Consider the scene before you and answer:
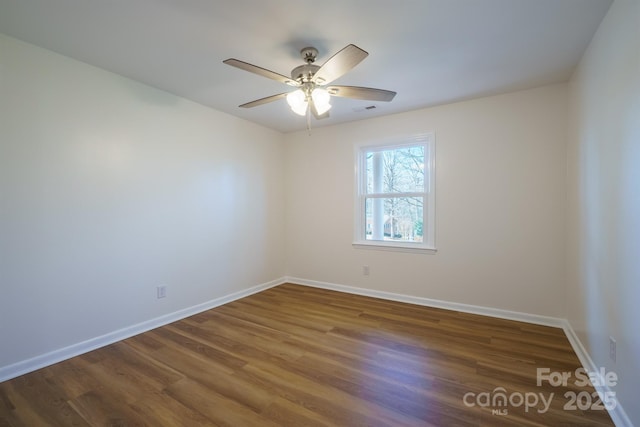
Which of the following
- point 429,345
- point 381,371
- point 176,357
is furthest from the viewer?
point 429,345

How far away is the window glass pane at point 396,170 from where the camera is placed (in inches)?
139

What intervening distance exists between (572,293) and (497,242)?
74cm

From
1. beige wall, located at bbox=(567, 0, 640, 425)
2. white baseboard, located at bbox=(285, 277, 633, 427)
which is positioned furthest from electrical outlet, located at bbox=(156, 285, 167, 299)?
beige wall, located at bbox=(567, 0, 640, 425)

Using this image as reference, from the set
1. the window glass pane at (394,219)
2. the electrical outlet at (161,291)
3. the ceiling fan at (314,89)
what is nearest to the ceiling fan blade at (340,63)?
the ceiling fan at (314,89)

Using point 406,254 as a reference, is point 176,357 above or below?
below

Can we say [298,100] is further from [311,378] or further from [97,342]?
[97,342]

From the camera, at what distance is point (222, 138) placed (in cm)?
352

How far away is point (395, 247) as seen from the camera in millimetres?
3613

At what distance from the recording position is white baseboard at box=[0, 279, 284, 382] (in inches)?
78.7

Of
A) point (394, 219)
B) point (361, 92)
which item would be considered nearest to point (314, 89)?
point (361, 92)

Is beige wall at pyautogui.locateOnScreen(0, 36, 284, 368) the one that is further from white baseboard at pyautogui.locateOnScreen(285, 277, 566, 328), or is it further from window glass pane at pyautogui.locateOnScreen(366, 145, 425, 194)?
window glass pane at pyautogui.locateOnScreen(366, 145, 425, 194)

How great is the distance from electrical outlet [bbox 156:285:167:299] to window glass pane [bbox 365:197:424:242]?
8.27ft

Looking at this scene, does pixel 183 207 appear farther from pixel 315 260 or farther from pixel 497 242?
pixel 497 242

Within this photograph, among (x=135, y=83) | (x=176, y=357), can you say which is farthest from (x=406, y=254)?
(x=135, y=83)
